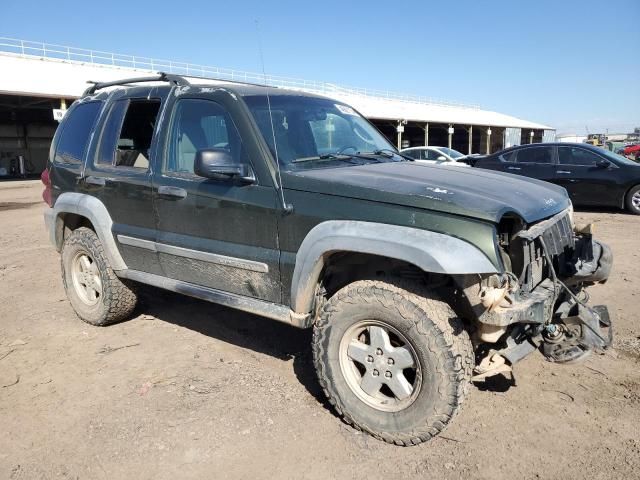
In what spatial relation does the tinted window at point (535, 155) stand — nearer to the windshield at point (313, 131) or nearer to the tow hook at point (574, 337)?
the windshield at point (313, 131)

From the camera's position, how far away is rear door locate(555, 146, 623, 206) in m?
10.2

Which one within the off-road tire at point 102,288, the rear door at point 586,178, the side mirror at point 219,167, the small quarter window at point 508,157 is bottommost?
the off-road tire at point 102,288

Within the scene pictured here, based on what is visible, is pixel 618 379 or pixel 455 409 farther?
pixel 618 379

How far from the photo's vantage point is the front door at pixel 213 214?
321 cm

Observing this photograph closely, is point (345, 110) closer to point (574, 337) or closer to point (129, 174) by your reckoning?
point (129, 174)

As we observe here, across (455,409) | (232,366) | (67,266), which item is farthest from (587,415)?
(67,266)

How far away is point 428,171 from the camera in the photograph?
3.35 m

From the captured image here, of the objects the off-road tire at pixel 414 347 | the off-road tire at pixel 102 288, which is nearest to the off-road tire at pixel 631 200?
the off-road tire at pixel 414 347

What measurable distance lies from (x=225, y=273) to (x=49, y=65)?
96.5 ft

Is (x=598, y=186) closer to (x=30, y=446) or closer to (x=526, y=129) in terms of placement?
(x=30, y=446)

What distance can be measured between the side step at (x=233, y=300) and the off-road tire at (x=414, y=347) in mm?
199

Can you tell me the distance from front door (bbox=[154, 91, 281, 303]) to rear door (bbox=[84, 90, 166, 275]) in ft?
0.61

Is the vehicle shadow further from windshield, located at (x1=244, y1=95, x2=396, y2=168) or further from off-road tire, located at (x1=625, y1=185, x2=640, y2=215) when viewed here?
off-road tire, located at (x1=625, y1=185, x2=640, y2=215)

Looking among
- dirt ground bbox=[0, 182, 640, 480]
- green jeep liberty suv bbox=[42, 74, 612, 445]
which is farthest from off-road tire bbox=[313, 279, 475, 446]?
dirt ground bbox=[0, 182, 640, 480]
